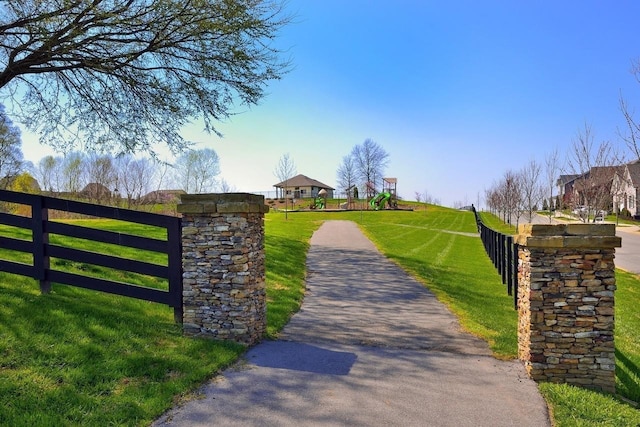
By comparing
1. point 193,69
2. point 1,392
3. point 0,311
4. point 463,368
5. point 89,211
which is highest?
point 193,69

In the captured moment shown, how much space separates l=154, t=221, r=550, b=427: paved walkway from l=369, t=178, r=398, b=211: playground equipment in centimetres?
4764

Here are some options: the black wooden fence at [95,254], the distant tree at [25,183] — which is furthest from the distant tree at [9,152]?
the black wooden fence at [95,254]

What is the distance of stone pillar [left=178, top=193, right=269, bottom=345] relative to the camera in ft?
16.9

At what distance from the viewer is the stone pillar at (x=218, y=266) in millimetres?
5137

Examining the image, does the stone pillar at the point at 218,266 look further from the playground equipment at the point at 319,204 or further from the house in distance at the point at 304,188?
the house in distance at the point at 304,188

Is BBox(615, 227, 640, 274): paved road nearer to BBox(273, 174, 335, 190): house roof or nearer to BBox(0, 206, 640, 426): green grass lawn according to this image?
BBox(0, 206, 640, 426): green grass lawn

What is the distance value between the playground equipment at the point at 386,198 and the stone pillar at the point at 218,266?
1936 inches

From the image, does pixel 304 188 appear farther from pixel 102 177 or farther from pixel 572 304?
pixel 572 304

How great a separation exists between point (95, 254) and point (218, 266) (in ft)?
6.00

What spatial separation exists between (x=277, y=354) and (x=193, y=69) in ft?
23.1

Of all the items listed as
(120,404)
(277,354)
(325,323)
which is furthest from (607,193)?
(120,404)

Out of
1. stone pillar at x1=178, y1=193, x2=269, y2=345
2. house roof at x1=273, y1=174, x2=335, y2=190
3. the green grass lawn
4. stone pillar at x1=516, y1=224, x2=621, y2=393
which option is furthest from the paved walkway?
house roof at x1=273, y1=174, x2=335, y2=190

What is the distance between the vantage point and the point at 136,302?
6168 millimetres

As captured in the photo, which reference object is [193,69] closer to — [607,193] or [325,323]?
[325,323]
